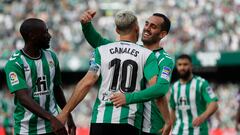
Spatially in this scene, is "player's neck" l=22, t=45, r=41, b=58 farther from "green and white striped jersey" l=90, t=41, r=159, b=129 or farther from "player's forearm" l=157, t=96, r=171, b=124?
"player's forearm" l=157, t=96, r=171, b=124

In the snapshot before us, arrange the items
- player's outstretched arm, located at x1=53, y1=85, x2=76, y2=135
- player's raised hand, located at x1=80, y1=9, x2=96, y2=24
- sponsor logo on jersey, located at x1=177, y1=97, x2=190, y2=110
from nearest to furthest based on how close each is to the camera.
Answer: player's outstretched arm, located at x1=53, y1=85, x2=76, y2=135 < player's raised hand, located at x1=80, y1=9, x2=96, y2=24 < sponsor logo on jersey, located at x1=177, y1=97, x2=190, y2=110

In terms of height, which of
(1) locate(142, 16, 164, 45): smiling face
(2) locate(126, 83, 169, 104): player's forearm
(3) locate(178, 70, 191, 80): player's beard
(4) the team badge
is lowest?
(3) locate(178, 70, 191, 80): player's beard

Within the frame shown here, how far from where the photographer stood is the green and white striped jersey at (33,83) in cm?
715

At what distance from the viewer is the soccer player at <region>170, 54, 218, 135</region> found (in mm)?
11539

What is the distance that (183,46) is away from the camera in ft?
75.7

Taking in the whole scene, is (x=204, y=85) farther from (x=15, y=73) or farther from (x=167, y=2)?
(x=167, y=2)

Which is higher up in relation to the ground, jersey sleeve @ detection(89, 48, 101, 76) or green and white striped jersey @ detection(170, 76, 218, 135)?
jersey sleeve @ detection(89, 48, 101, 76)

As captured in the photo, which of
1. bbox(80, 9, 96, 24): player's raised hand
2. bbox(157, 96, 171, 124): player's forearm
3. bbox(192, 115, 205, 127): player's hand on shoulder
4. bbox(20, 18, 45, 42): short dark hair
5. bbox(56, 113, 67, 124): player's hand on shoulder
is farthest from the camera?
bbox(192, 115, 205, 127): player's hand on shoulder

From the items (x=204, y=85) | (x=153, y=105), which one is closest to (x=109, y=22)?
(x=204, y=85)

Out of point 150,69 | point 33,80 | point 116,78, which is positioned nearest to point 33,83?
point 33,80

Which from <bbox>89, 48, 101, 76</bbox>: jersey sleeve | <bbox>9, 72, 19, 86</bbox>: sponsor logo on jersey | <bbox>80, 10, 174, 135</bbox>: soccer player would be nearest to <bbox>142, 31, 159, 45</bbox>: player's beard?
<bbox>80, 10, 174, 135</bbox>: soccer player

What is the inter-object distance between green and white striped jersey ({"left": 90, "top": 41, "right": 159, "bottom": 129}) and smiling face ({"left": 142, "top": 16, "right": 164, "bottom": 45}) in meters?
0.82

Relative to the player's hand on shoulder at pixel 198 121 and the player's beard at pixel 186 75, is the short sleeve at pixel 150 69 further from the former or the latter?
the player's beard at pixel 186 75

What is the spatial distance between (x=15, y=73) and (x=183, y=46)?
640 inches
